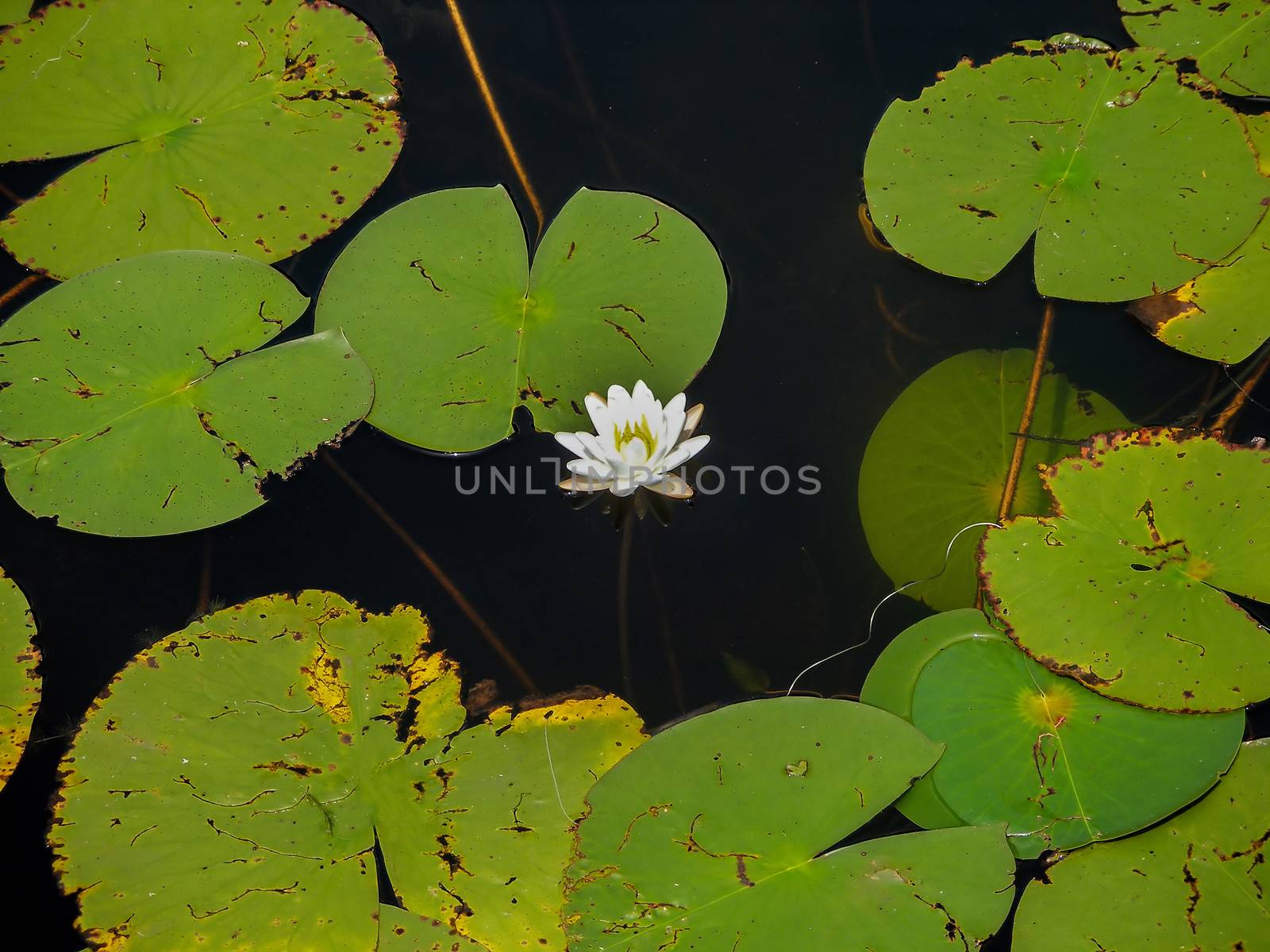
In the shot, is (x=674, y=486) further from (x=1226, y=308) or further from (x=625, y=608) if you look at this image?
(x=1226, y=308)

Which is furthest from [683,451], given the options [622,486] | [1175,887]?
[1175,887]

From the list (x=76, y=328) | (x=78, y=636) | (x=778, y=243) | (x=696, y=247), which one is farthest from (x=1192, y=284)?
(x=78, y=636)

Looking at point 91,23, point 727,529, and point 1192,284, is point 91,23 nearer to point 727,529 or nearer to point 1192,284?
point 727,529

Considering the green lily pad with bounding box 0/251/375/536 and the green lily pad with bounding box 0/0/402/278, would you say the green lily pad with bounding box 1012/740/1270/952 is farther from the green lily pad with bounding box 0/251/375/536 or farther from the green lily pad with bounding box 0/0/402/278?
the green lily pad with bounding box 0/0/402/278

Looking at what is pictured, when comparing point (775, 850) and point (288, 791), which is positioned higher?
point (288, 791)

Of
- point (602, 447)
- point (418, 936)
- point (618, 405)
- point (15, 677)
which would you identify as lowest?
point (418, 936)

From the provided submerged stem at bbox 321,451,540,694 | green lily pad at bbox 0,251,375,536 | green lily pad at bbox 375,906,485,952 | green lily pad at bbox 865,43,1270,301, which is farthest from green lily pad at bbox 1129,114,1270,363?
green lily pad at bbox 375,906,485,952
